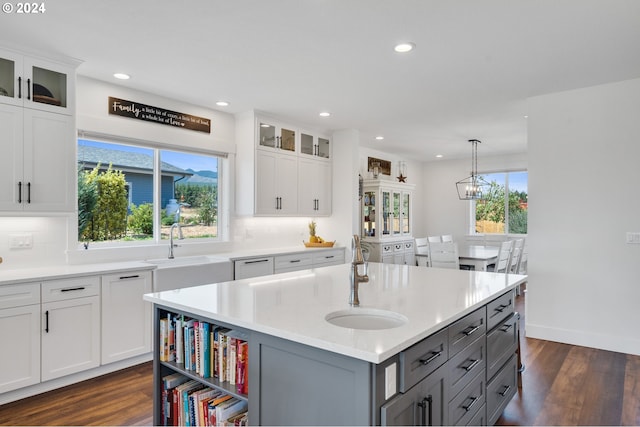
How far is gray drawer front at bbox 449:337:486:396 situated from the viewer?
1.76m

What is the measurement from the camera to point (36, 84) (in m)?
3.04

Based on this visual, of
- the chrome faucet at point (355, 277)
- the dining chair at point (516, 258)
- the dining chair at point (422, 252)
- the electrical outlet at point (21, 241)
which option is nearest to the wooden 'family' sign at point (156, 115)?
the electrical outlet at point (21, 241)

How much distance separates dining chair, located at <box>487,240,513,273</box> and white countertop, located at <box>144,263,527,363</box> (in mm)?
2276

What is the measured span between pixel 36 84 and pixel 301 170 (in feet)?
10.1

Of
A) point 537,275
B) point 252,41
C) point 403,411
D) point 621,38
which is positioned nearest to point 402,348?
point 403,411

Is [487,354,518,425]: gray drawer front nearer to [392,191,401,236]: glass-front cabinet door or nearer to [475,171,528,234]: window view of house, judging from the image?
[392,191,401,236]: glass-front cabinet door

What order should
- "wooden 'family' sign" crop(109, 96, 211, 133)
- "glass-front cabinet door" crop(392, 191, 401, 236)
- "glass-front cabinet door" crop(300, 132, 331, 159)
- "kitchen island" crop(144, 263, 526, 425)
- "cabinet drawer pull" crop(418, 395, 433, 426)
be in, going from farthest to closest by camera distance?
"glass-front cabinet door" crop(392, 191, 401, 236) < "glass-front cabinet door" crop(300, 132, 331, 159) < "wooden 'family' sign" crop(109, 96, 211, 133) < "cabinet drawer pull" crop(418, 395, 433, 426) < "kitchen island" crop(144, 263, 526, 425)

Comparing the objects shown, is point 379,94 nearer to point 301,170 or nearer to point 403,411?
point 301,170

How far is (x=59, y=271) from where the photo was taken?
3.07 meters

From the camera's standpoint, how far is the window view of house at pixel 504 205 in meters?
7.71

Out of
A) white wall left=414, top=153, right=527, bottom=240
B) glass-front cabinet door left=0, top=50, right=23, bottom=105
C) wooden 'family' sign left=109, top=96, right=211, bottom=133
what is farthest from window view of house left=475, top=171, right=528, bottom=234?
glass-front cabinet door left=0, top=50, right=23, bottom=105

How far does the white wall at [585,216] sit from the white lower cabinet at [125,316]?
12.9ft

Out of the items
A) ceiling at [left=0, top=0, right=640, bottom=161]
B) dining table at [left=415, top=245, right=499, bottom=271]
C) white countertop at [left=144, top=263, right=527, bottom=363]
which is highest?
ceiling at [left=0, top=0, right=640, bottom=161]

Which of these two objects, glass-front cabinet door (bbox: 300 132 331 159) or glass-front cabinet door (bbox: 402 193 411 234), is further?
glass-front cabinet door (bbox: 402 193 411 234)
